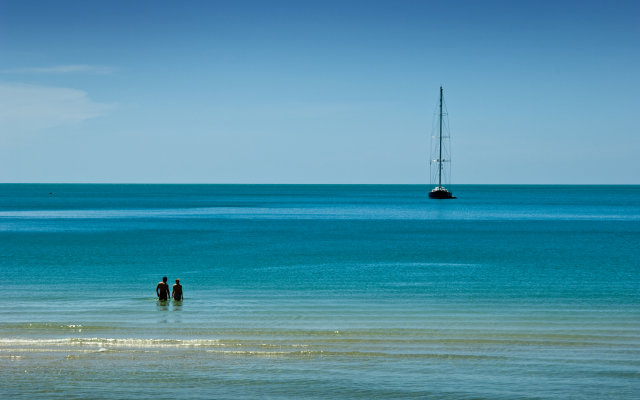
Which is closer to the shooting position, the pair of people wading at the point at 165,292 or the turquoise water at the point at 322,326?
the turquoise water at the point at 322,326

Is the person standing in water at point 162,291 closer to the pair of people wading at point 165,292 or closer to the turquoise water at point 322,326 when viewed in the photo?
the pair of people wading at point 165,292

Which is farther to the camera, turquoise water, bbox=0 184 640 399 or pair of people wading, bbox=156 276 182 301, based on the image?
pair of people wading, bbox=156 276 182 301

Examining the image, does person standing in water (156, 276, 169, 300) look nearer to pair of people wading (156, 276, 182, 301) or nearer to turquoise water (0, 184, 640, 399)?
pair of people wading (156, 276, 182, 301)

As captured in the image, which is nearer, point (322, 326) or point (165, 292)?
point (322, 326)

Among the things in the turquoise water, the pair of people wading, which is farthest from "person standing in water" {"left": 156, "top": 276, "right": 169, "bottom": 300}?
the turquoise water

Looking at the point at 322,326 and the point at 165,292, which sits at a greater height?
the point at 165,292

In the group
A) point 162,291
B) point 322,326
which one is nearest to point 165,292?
point 162,291

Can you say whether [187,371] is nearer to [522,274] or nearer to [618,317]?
[618,317]

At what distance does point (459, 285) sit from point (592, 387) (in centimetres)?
2015

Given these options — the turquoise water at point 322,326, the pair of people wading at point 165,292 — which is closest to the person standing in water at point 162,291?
the pair of people wading at point 165,292

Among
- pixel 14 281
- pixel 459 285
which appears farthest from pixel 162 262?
pixel 459 285

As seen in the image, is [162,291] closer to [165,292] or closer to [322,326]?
[165,292]

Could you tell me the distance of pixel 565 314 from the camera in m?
27.7

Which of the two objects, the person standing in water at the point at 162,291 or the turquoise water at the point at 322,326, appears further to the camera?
the person standing in water at the point at 162,291
